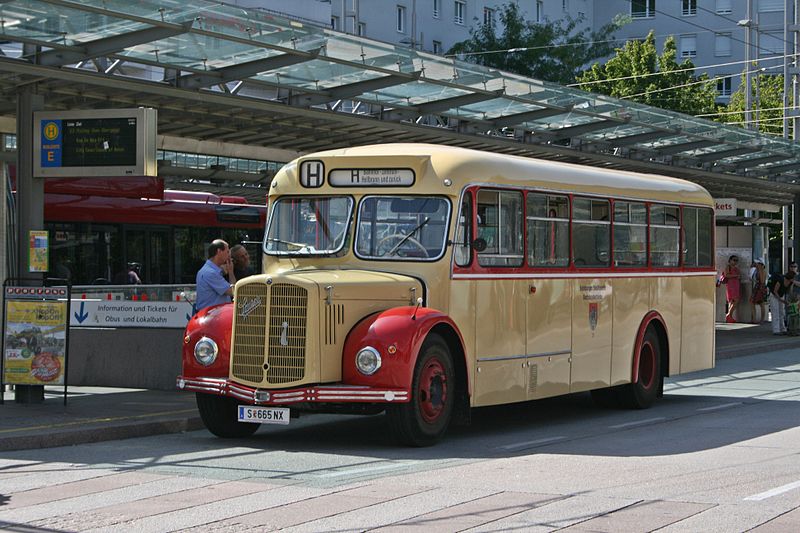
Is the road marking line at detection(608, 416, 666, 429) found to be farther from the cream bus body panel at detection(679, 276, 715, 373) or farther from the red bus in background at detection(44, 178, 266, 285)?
the red bus in background at detection(44, 178, 266, 285)

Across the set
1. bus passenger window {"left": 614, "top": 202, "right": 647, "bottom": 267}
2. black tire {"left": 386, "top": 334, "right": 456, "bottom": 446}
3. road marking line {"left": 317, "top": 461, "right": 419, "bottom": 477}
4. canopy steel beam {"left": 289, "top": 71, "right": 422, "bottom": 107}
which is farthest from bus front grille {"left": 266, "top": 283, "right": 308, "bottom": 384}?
canopy steel beam {"left": 289, "top": 71, "right": 422, "bottom": 107}

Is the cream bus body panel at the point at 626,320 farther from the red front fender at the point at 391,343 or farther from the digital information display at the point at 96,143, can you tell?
the digital information display at the point at 96,143

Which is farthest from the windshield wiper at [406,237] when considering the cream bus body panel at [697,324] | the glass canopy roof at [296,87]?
the cream bus body panel at [697,324]

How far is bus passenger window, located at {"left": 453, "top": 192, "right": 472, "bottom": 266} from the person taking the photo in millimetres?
12727

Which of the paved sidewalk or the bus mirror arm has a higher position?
the bus mirror arm

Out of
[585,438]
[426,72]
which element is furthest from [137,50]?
[585,438]

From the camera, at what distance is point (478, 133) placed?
21.3 metres

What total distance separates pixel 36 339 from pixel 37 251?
102 cm

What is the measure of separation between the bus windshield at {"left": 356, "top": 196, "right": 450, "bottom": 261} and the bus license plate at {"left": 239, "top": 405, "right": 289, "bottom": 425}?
5.95 feet

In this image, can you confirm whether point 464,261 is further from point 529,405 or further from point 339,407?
point 529,405

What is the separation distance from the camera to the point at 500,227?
13.4 m

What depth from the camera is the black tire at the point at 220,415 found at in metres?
12.5

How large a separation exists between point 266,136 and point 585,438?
30.4ft

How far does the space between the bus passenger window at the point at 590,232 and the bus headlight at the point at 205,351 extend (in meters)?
4.40
